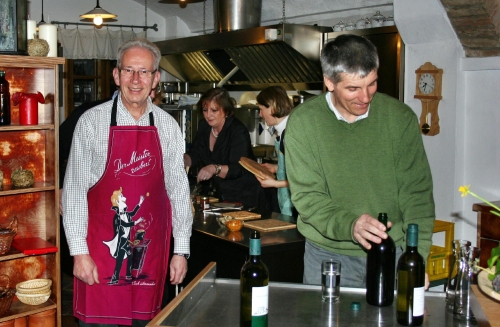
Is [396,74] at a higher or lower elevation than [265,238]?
higher

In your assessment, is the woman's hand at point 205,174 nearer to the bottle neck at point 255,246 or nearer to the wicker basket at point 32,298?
the wicker basket at point 32,298

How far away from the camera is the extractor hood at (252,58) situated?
20.7 feet

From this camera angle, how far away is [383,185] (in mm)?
2344

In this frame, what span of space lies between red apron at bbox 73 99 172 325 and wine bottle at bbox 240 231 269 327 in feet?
3.76

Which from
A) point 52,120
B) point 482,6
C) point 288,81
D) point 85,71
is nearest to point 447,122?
point 482,6

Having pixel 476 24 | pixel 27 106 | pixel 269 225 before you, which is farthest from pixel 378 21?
pixel 27 106

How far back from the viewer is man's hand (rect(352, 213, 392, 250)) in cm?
190

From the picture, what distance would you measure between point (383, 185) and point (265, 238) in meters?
1.45

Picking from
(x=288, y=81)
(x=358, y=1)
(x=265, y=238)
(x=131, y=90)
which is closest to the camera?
(x=131, y=90)

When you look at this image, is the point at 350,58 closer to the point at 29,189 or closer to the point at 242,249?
the point at 242,249

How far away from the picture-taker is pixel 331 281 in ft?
6.72

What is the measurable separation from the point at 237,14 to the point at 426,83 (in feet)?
8.50

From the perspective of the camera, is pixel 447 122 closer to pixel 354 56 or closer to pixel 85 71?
pixel 354 56

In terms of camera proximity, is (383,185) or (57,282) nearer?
(383,185)
